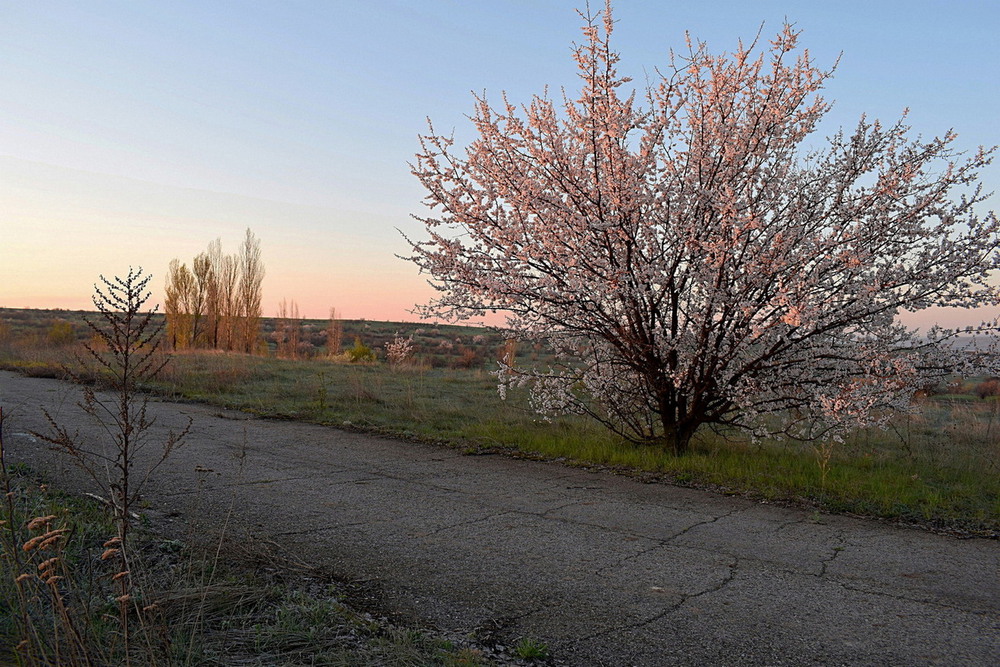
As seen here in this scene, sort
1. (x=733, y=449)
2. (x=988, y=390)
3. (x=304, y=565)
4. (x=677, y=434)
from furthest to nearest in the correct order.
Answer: (x=988, y=390) < (x=733, y=449) < (x=677, y=434) < (x=304, y=565)

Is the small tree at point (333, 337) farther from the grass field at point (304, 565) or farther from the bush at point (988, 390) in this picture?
the bush at point (988, 390)

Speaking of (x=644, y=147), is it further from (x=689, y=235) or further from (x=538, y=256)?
(x=538, y=256)

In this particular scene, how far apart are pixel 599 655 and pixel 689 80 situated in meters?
6.52

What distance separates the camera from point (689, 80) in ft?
26.6

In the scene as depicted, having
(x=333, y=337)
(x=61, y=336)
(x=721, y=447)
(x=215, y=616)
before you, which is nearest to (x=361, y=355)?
(x=333, y=337)

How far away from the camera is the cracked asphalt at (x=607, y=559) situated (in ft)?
12.8

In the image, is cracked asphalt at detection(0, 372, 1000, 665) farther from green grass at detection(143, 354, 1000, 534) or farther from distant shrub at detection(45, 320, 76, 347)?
distant shrub at detection(45, 320, 76, 347)

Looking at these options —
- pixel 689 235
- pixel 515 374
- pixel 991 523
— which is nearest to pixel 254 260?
pixel 515 374

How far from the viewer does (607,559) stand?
521 cm

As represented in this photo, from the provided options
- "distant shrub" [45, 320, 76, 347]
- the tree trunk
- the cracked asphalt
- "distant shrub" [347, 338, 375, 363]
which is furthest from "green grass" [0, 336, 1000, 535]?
"distant shrub" [45, 320, 76, 347]

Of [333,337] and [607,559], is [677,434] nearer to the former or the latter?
[607,559]

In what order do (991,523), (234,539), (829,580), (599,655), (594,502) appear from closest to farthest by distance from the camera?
(599,655), (829,580), (234,539), (991,523), (594,502)

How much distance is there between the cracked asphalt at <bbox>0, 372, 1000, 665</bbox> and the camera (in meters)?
3.91

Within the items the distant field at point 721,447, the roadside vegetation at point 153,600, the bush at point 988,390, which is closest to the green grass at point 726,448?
the distant field at point 721,447
